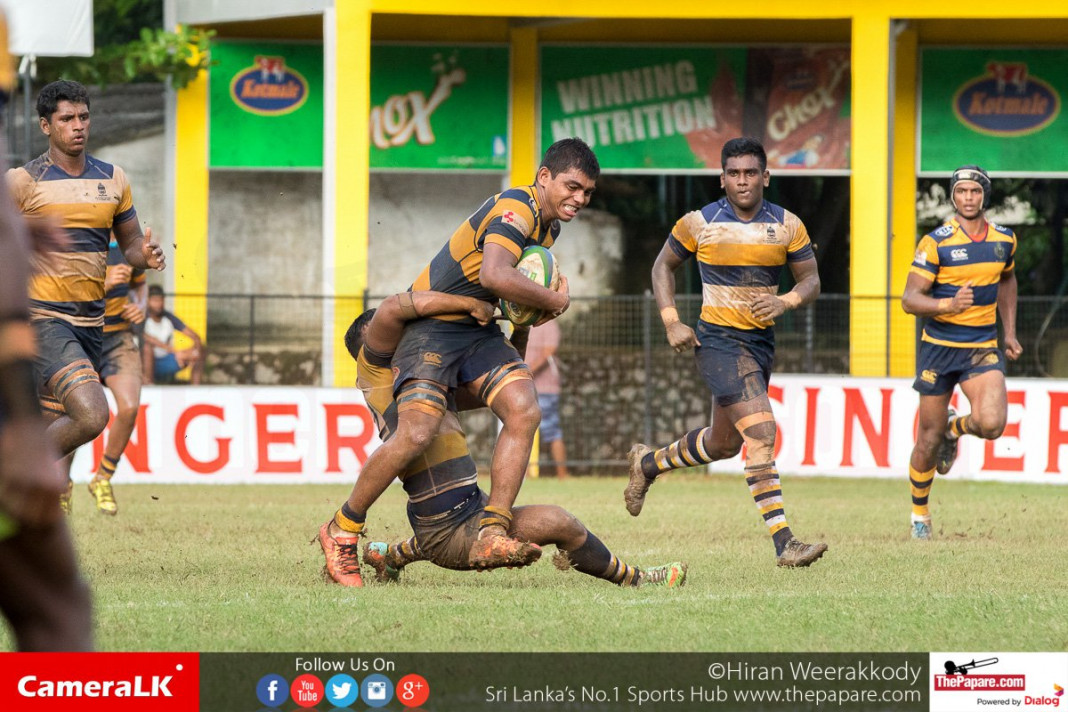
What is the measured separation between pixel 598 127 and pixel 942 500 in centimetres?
801

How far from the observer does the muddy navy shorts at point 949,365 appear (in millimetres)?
10969

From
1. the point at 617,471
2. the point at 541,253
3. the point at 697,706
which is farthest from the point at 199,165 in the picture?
the point at 697,706

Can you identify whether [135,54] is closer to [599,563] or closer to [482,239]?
[482,239]

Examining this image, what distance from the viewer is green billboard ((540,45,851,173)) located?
2041 centimetres

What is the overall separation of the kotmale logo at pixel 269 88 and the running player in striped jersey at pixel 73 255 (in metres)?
11.3

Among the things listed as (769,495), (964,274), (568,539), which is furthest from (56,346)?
(964,274)

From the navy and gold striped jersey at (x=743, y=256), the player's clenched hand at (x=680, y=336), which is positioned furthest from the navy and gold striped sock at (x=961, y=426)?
the player's clenched hand at (x=680, y=336)

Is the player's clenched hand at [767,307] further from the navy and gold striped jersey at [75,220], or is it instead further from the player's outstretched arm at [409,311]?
the navy and gold striped jersey at [75,220]

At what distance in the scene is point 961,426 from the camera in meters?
11.1

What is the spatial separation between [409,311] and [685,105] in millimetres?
13389

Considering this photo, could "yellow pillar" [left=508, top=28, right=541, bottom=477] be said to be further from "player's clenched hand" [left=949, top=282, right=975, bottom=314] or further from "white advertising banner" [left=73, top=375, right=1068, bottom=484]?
"player's clenched hand" [left=949, top=282, right=975, bottom=314]

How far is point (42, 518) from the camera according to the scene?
3.10m

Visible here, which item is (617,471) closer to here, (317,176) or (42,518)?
(317,176)

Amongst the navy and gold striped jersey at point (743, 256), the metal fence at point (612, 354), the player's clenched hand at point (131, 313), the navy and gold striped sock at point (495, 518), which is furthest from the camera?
the metal fence at point (612, 354)
